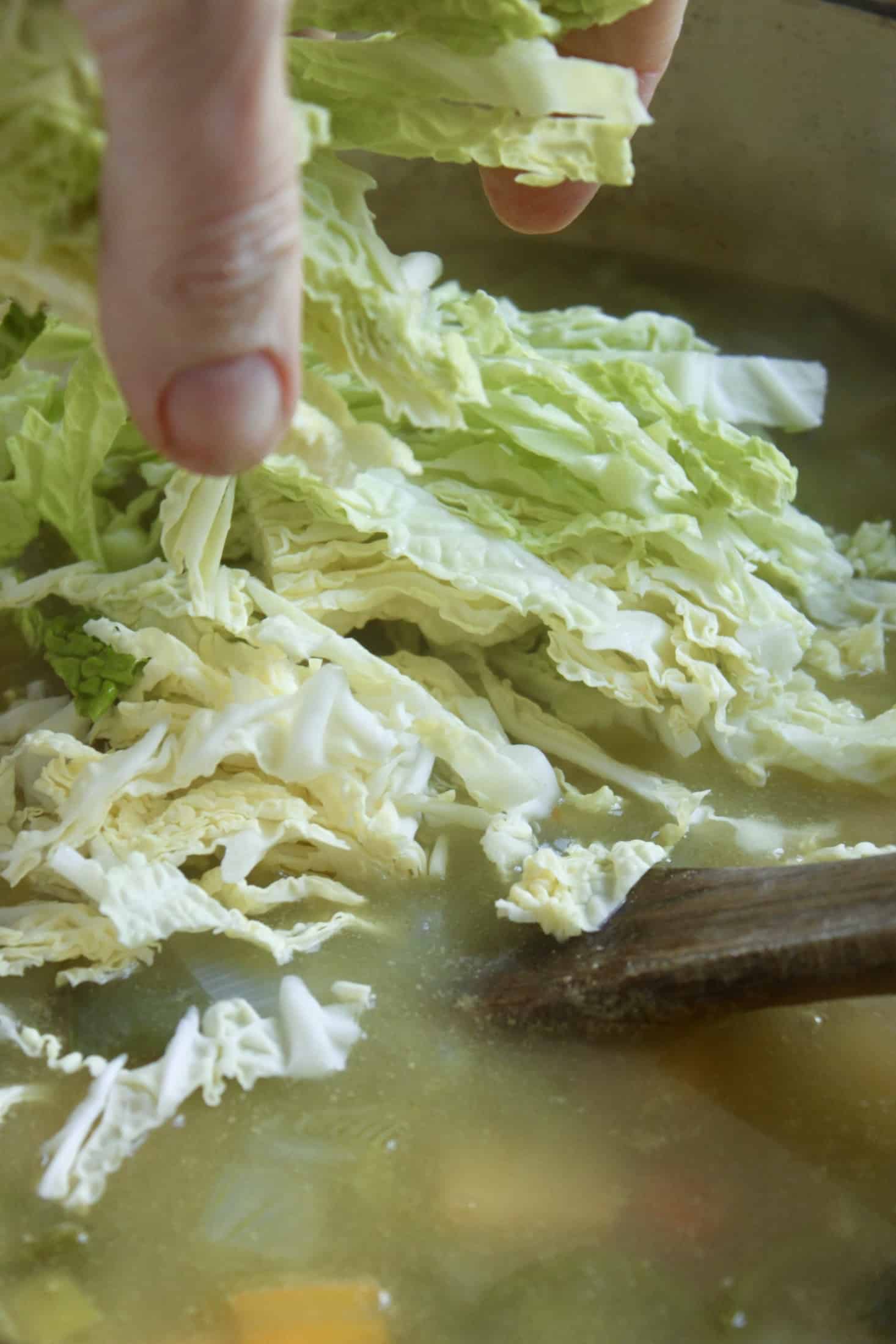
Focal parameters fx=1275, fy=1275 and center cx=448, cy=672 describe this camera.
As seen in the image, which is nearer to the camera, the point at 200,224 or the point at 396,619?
the point at 200,224

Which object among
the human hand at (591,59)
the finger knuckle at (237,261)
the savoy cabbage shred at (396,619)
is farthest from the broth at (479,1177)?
the human hand at (591,59)

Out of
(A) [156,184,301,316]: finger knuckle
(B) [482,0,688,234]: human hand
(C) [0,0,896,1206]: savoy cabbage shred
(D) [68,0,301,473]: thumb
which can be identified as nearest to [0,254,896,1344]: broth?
(C) [0,0,896,1206]: savoy cabbage shred

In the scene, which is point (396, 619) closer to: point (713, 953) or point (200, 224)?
point (713, 953)

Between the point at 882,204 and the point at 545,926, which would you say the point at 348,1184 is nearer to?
the point at 545,926

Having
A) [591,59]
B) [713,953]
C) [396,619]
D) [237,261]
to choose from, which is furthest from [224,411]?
[591,59]

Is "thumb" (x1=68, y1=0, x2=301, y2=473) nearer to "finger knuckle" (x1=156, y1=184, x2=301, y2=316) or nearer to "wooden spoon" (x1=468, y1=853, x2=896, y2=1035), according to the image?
"finger knuckle" (x1=156, y1=184, x2=301, y2=316)

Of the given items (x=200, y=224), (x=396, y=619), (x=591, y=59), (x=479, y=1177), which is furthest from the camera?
(x=396, y=619)
